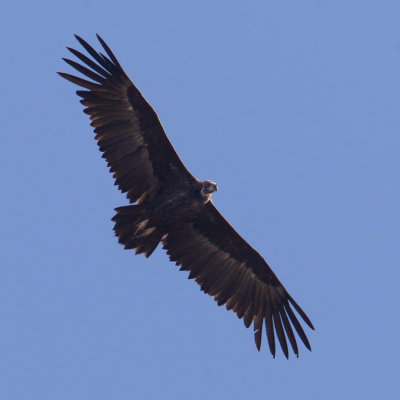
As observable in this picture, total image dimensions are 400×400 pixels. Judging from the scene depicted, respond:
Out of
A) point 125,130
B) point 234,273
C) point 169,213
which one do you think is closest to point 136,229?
point 169,213

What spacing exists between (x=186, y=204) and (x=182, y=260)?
1.62 m

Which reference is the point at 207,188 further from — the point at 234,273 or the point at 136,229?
the point at 234,273

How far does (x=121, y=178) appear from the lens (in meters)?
19.1

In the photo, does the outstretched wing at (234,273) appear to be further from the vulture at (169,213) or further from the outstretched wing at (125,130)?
the outstretched wing at (125,130)

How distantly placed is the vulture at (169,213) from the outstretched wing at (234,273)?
0.02 meters

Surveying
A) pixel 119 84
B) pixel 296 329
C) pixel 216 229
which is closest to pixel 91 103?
pixel 119 84

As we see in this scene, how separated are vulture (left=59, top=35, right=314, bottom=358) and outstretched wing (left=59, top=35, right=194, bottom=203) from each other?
2cm

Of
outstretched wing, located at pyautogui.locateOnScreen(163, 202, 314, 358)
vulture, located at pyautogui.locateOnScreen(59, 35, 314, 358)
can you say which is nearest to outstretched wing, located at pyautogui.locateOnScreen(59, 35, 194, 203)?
vulture, located at pyautogui.locateOnScreen(59, 35, 314, 358)

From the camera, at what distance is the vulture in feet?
61.2

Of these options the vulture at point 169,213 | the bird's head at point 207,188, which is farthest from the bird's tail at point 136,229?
the bird's head at point 207,188

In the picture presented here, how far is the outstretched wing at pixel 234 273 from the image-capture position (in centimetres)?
2022

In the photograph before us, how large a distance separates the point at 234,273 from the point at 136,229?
2850 mm

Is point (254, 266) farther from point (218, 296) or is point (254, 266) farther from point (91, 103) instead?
point (91, 103)

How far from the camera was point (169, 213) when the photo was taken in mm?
19281
